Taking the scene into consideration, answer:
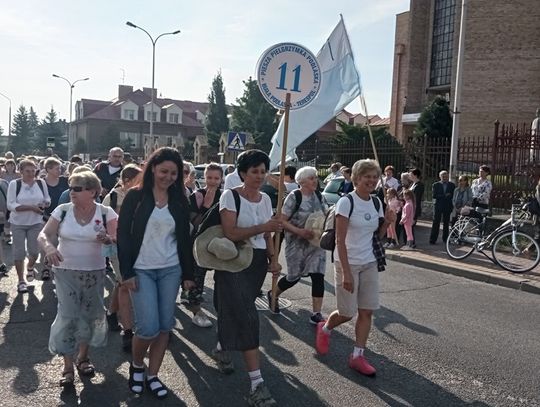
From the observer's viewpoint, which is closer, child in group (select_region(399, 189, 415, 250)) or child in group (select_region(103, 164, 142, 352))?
child in group (select_region(103, 164, 142, 352))

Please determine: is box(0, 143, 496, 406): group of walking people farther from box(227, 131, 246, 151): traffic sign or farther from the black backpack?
box(227, 131, 246, 151): traffic sign

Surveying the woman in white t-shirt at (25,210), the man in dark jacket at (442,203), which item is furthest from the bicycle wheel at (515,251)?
the woman in white t-shirt at (25,210)

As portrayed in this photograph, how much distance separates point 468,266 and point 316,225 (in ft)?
17.0

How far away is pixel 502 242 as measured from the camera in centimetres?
989

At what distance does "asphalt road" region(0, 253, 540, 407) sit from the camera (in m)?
4.05

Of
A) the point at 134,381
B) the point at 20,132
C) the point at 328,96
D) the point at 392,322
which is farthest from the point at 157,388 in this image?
the point at 20,132

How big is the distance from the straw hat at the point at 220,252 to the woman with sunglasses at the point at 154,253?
118 millimetres

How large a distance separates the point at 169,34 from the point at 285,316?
3543cm

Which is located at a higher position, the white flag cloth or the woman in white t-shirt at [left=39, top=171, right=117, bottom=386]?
the white flag cloth

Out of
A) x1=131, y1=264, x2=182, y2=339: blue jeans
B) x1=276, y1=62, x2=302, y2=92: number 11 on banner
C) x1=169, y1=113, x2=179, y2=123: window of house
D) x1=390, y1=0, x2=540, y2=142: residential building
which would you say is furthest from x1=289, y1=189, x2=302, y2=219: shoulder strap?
x1=169, y1=113, x2=179, y2=123: window of house

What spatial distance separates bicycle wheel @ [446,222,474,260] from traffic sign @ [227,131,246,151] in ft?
25.5

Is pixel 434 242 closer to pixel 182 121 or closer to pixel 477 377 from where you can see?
pixel 477 377

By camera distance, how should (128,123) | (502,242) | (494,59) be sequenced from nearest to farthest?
1. (502,242)
2. (494,59)
3. (128,123)

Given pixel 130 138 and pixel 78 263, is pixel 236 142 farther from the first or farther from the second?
pixel 130 138
